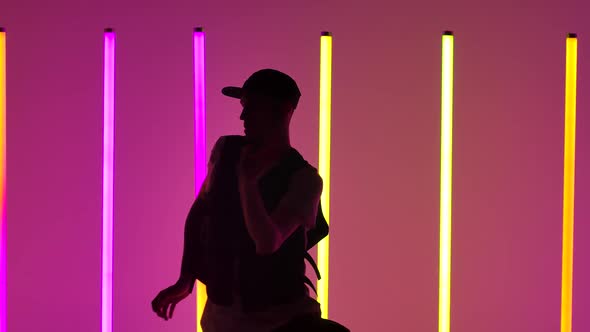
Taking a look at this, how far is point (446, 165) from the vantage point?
346 centimetres

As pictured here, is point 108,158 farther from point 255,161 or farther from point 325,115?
point 255,161

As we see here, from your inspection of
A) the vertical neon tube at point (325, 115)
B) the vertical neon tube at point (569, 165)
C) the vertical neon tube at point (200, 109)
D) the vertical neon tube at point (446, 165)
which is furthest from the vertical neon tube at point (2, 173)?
the vertical neon tube at point (569, 165)

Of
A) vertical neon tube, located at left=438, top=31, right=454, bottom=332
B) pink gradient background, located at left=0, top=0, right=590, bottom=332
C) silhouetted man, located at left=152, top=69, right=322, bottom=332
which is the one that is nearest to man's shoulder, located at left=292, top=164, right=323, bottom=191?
silhouetted man, located at left=152, top=69, right=322, bottom=332

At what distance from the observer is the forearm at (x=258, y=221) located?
2484mm

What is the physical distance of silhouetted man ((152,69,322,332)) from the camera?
99.8 inches

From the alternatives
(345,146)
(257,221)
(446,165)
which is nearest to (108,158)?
(257,221)

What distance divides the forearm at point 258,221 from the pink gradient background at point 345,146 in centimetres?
165

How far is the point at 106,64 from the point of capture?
340 centimetres

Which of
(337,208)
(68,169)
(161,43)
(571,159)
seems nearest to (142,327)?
(68,169)

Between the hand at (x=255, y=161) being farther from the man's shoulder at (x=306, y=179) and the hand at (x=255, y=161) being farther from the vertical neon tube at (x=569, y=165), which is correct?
the vertical neon tube at (x=569, y=165)

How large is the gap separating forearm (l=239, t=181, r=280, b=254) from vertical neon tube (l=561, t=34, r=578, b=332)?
1549 mm

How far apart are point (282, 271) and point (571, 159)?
5.00 feet

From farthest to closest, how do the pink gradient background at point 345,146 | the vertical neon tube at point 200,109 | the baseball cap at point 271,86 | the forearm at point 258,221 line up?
the pink gradient background at point 345,146 < the vertical neon tube at point 200,109 < the baseball cap at point 271,86 < the forearm at point 258,221

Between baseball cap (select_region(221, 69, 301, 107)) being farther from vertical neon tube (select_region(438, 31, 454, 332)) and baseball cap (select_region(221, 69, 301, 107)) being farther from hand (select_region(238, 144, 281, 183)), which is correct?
vertical neon tube (select_region(438, 31, 454, 332))
